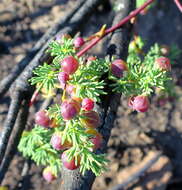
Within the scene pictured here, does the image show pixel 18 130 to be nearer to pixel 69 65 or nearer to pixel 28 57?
pixel 28 57

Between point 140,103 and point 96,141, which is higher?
point 140,103

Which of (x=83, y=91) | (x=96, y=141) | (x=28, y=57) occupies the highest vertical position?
(x=28, y=57)

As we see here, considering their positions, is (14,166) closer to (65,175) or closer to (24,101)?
(24,101)

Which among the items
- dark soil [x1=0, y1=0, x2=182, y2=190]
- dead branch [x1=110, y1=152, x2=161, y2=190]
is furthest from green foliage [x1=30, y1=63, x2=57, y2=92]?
dead branch [x1=110, y1=152, x2=161, y2=190]

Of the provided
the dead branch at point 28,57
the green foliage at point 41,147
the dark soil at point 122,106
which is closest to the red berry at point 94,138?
the green foliage at point 41,147

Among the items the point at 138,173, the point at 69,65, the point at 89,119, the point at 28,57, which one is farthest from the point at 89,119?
the point at 138,173

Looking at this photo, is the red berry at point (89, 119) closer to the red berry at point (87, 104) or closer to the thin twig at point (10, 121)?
the red berry at point (87, 104)

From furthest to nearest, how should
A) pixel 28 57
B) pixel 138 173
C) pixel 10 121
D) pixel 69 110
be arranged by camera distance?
pixel 138 173
pixel 28 57
pixel 10 121
pixel 69 110

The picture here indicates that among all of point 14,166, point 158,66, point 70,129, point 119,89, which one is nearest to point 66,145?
point 70,129
